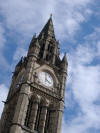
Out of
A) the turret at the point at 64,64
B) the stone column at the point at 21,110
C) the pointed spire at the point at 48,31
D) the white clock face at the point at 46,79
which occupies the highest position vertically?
the pointed spire at the point at 48,31

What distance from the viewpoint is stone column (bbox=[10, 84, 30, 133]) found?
2650 centimetres

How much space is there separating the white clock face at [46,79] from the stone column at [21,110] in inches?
113

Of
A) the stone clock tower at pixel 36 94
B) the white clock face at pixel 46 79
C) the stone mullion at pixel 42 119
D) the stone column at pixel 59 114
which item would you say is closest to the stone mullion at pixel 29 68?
the stone clock tower at pixel 36 94

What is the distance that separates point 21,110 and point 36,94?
3.31 meters

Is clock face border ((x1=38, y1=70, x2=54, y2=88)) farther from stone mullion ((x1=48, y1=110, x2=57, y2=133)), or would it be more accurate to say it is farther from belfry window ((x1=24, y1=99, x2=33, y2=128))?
stone mullion ((x1=48, y1=110, x2=57, y2=133))

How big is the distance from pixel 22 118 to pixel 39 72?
726cm

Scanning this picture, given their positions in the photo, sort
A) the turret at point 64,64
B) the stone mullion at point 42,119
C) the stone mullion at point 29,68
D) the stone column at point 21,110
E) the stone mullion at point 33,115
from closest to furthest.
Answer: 1. the stone column at point 21,110
2. the stone mullion at point 33,115
3. the stone mullion at point 42,119
4. the stone mullion at point 29,68
5. the turret at point 64,64

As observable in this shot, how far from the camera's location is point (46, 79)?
3306 centimetres

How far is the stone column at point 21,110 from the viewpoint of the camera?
26500mm

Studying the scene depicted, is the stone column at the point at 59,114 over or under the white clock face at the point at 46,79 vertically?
under

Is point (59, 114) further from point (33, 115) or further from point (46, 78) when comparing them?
point (46, 78)

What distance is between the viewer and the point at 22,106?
2822 centimetres

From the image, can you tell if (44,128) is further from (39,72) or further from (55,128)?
(39,72)

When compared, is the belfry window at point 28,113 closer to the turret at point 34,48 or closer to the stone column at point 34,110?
the stone column at point 34,110
